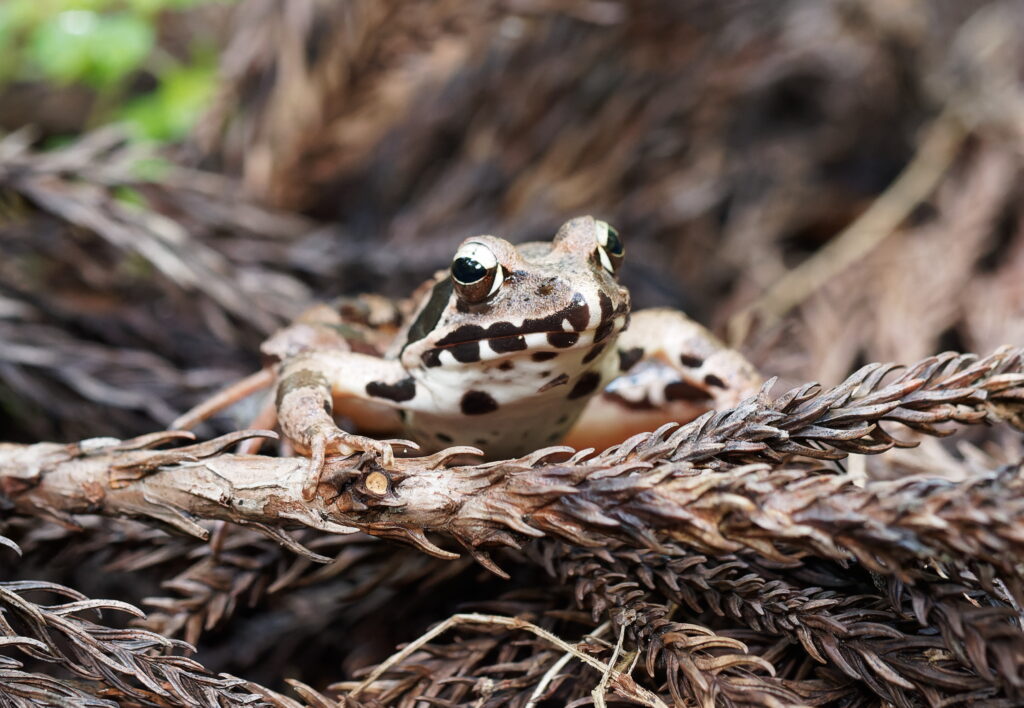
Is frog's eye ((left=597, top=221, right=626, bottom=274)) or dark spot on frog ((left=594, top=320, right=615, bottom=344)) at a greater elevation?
frog's eye ((left=597, top=221, right=626, bottom=274))

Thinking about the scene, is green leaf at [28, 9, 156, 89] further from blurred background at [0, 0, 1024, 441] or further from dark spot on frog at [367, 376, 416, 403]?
dark spot on frog at [367, 376, 416, 403]

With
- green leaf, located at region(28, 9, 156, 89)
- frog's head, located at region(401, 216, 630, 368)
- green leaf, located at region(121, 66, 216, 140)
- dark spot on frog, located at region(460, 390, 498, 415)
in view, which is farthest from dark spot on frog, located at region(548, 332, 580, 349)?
green leaf, located at region(28, 9, 156, 89)

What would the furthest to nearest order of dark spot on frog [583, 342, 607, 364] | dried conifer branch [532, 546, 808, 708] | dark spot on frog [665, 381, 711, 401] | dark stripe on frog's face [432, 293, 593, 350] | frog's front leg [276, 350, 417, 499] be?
dark spot on frog [665, 381, 711, 401]
dark spot on frog [583, 342, 607, 364]
dark stripe on frog's face [432, 293, 593, 350]
frog's front leg [276, 350, 417, 499]
dried conifer branch [532, 546, 808, 708]

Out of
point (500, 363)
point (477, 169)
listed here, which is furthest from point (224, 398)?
point (477, 169)

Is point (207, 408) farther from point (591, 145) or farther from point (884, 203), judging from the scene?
point (884, 203)

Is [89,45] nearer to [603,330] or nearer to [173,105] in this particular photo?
[173,105]

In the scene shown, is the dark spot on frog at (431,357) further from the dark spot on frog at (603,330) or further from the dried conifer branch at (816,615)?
the dried conifer branch at (816,615)
